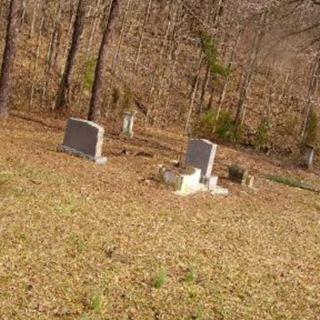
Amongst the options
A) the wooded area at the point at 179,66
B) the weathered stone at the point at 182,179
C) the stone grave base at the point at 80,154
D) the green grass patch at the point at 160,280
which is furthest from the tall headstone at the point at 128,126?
the green grass patch at the point at 160,280

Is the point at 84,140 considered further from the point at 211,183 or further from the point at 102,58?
the point at 102,58

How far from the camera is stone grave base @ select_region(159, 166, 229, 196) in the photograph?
1269 centimetres

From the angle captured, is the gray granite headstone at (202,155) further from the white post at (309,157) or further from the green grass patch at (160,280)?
the white post at (309,157)

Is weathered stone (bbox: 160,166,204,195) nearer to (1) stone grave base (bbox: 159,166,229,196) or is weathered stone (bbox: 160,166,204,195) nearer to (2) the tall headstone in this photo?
(1) stone grave base (bbox: 159,166,229,196)

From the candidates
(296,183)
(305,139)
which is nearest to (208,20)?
(305,139)

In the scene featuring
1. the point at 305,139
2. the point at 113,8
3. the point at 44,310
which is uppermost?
the point at 113,8

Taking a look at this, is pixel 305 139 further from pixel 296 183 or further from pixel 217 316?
pixel 217 316

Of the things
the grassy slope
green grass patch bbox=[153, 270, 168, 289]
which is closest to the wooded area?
the grassy slope

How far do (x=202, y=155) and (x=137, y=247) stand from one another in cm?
584

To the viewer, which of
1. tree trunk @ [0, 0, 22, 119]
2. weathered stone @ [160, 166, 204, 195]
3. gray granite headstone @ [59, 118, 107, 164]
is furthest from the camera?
tree trunk @ [0, 0, 22, 119]

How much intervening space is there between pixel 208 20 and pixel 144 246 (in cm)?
2250

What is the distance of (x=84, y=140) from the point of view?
1374cm

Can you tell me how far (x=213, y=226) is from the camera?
1073 cm

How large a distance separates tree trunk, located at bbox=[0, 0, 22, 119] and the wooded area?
1.1 inches
